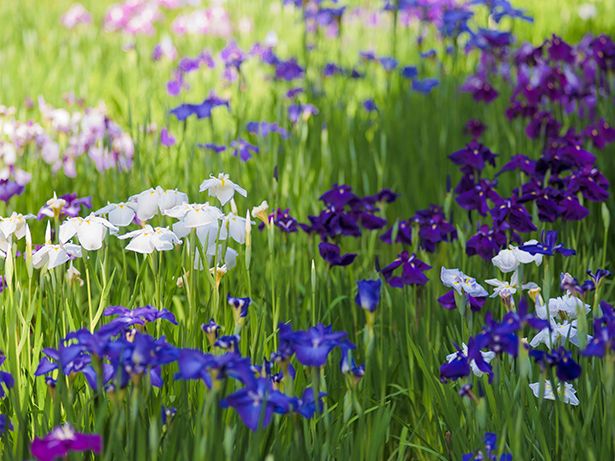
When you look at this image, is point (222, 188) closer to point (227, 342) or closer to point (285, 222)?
point (285, 222)

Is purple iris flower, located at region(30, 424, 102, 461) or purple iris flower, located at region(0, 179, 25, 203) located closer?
purple iris flower, located at region(30, 424, 102, 461)

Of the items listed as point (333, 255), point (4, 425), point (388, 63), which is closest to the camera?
point (4, 425)

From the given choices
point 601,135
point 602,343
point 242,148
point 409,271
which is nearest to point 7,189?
point 242,148

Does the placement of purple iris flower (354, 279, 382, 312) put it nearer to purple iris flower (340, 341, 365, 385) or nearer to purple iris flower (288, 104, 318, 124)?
purple iris flower (340, 341, 365, 385)

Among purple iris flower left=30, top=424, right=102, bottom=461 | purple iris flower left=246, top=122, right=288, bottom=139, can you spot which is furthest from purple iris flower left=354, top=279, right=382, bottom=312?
purple iris flower left=246, top=122, right=288, bottom=139

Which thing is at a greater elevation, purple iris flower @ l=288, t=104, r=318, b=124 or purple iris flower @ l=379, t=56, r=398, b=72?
purple iris flower @ l=379, t=56, r=398, b=72

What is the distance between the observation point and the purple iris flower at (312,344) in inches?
61.5

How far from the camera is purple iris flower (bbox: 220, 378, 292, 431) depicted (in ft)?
4.83

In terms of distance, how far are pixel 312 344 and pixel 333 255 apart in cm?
105

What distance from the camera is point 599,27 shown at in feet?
21.4

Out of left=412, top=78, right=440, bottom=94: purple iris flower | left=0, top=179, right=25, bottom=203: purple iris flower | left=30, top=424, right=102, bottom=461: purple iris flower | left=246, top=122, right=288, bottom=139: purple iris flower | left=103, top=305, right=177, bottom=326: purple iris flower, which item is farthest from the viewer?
left=412, top=78, right=440, bottom=94: purple iris flower

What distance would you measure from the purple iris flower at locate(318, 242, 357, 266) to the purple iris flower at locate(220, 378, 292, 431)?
110cm

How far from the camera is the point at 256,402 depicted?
1.50m

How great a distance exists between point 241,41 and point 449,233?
184 inches
